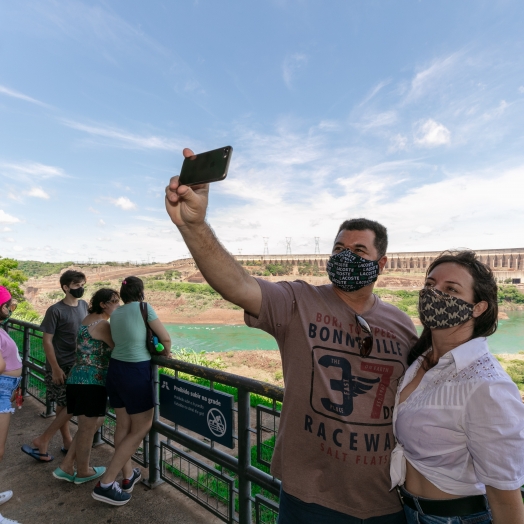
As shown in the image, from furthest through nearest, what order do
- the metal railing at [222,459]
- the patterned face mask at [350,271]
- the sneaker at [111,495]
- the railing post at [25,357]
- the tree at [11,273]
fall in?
the tree at [11,273], the railing post at [25,357], the sneaker at [111,495], the metal railing at [222,459], the patterned face mask at [350,271]

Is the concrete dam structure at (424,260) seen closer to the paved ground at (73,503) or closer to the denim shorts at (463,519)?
the paved ground at (73,503)

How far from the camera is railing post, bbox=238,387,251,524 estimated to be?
254 cm

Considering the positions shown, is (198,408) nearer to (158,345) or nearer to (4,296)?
(158,345)

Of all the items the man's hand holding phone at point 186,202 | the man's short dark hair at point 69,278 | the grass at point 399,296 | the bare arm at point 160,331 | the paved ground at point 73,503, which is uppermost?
the man's hand holding phone at point 186,202

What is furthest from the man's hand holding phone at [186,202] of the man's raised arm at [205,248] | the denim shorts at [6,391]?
the denim shorts at [6,391]

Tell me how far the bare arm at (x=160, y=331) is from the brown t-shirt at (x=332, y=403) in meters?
1.80

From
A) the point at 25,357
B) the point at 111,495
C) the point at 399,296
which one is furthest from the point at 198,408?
the point at 399,296

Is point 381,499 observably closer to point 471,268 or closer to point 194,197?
point 471,268

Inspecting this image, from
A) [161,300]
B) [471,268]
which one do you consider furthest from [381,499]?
[161,300]

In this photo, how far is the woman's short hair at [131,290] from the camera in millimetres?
3193

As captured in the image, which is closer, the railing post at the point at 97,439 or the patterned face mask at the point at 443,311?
the patterned face mask at the point at 443,311

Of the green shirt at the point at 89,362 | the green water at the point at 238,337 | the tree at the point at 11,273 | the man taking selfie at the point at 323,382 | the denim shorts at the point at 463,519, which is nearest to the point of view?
the denim shorts at the point at 463,519

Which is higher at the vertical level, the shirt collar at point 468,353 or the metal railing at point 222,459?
the shirt collar at point 468,353

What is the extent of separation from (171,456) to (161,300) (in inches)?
2137
